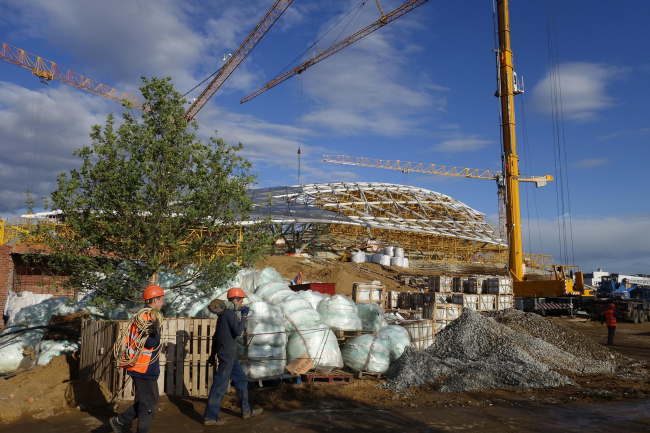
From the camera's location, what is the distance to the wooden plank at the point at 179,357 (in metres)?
7.29

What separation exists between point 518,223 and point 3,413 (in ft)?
70.5

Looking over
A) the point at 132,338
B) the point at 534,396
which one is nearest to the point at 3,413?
the point at 132,338

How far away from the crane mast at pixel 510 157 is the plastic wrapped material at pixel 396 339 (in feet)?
49.2

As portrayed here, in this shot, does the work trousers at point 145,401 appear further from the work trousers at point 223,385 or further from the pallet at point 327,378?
the pallet at point 327,378

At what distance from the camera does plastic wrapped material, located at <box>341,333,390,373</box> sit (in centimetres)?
883

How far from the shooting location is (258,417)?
6.48 metres

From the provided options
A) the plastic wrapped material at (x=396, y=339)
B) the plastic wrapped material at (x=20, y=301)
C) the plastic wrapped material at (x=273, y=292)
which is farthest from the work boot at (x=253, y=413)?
the plastic wrapped material at (x=20, y=301)

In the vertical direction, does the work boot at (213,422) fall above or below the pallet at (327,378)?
below

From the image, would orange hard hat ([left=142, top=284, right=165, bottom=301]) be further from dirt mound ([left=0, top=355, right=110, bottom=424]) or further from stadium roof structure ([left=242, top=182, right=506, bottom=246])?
stadium roof structure ([left=242, top=182, right=506, bottom=246])

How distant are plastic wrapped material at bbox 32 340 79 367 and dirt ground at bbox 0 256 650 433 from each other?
448 mm

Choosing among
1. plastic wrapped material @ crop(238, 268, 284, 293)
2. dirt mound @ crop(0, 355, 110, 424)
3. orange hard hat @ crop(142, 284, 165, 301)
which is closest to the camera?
orange hard hat @ crop(142, 284, 165, 301)

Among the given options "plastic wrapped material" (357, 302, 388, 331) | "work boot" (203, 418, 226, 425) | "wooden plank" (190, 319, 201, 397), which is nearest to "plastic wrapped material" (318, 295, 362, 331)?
"plastic wrapped material" (357, 302, 388, 331)

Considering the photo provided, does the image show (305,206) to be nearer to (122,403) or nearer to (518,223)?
(518,223)

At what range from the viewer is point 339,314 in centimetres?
919
